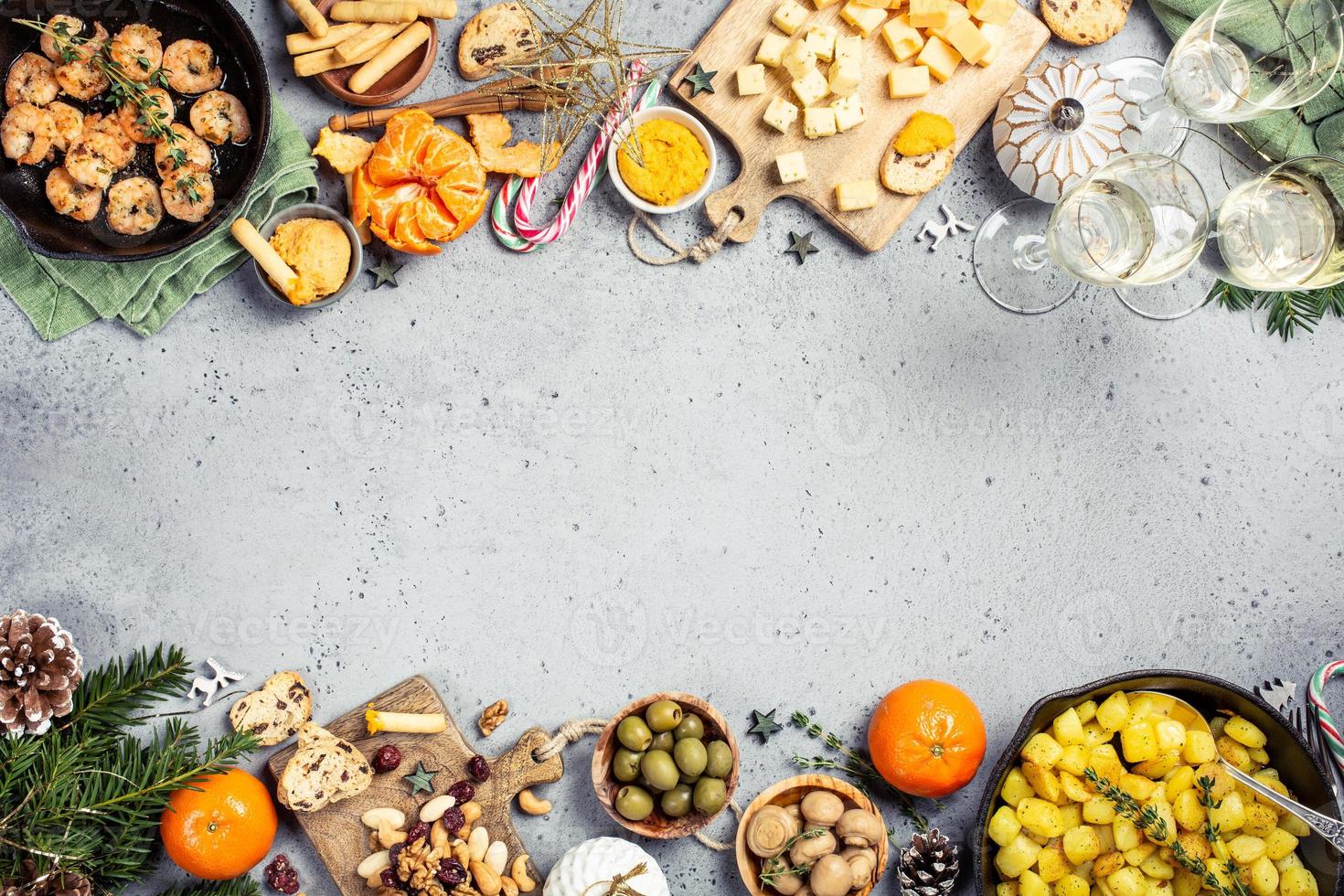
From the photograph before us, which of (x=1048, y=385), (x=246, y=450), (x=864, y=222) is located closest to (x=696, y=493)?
(x=864, y=222)

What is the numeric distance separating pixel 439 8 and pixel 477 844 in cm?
150

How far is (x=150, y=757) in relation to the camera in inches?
63.9

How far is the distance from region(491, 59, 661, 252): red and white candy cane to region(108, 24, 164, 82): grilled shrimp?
612 mm

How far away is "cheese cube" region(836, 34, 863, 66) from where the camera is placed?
1805 millimetres

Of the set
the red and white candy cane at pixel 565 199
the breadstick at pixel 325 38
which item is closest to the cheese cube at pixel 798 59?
the red and white candy cane at pixel 565 199

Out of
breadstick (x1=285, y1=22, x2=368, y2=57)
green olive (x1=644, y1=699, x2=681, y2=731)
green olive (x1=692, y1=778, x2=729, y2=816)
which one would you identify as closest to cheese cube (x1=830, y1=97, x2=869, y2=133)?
breadstick (x1=285, y1=22, x2=368, y2=57)

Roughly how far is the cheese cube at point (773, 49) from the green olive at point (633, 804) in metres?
1.34

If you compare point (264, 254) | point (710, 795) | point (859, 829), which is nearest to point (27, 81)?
point (264, 254)

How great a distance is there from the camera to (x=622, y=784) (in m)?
1.72

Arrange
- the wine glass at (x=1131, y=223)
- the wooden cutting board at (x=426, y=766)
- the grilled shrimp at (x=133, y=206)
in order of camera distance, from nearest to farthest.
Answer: the wine glass at (x=1131, y=223) → the grilled shrimp at (x=133, y=206) → the wooden cutting board at (x=426, y=766)

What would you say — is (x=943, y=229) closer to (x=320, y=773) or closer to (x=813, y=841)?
(x=813, y=841)

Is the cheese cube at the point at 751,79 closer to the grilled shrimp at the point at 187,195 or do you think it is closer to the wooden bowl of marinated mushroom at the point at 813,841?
the grilled shrimp at the point at 187,195

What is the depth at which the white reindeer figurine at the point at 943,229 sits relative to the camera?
Result: 74.2 inches

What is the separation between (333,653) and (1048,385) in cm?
146
